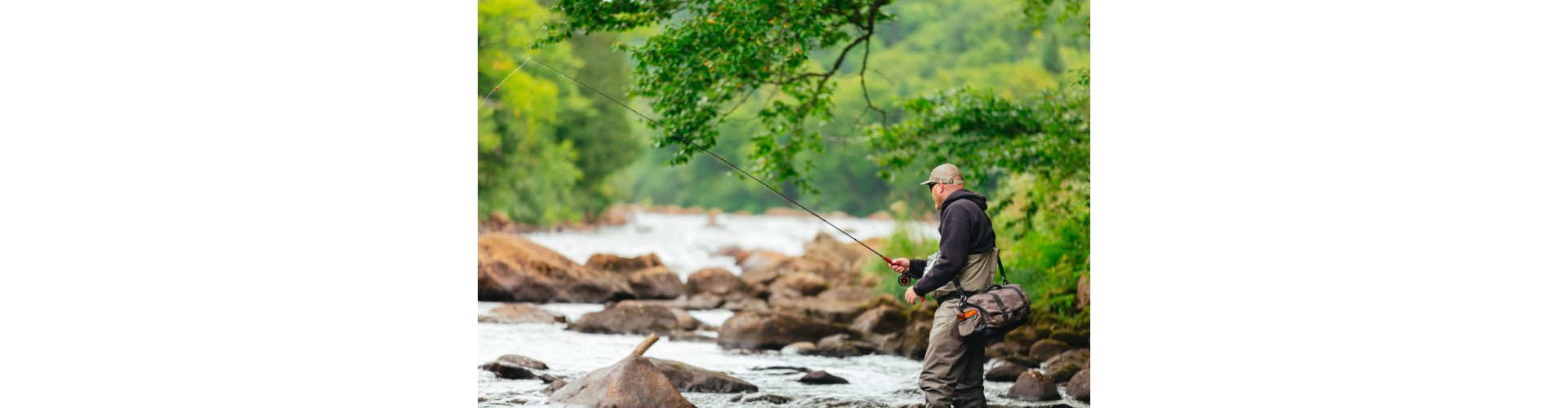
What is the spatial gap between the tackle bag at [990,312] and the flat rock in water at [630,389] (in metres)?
1.64

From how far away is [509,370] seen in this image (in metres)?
6.18

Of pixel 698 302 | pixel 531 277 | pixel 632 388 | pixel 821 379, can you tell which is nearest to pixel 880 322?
pixel 821 379

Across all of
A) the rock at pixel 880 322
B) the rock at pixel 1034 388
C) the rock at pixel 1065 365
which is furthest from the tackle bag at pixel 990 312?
the rock at pixel 880 322

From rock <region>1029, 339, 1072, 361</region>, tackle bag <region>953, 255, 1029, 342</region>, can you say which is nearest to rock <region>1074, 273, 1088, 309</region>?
rock <region>1029, 339, 1072, 361</region>

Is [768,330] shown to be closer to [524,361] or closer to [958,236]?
[524,361]

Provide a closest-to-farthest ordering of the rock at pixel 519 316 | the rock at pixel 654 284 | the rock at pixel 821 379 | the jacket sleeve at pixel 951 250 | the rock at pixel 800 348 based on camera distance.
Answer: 1. the jacket sleeve at pixel 951 250
2. the rock at pixel 821 379
3. the rock at pixel 800 348
4. the rock at pixel 519 316
5. the rock at pixel 654 284

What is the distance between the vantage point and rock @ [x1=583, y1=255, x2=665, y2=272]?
37.3ft

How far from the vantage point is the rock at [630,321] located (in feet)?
28.0

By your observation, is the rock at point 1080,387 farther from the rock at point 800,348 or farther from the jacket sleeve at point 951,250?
the rock at point 800,348

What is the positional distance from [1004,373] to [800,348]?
1.78 m

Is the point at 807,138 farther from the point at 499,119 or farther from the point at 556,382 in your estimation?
the point at 499,119

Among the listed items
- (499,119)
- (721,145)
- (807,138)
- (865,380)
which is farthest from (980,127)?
(721,145)

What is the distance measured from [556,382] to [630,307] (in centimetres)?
312

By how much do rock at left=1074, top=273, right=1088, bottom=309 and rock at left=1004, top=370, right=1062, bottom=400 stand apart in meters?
1.28
